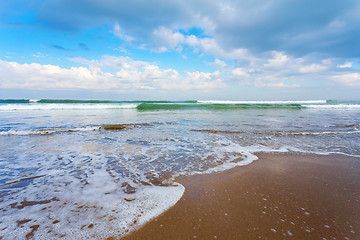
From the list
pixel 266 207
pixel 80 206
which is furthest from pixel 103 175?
pixel 266 207

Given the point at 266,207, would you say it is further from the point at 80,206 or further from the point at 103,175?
the point at 103,175

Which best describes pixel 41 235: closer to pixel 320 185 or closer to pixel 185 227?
pixel 185 227

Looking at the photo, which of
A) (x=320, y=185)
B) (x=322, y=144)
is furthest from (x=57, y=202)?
(x=322, y=144)

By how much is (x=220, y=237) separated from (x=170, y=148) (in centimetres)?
368

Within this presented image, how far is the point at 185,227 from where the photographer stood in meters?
2.01

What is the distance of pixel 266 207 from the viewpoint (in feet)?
7.73

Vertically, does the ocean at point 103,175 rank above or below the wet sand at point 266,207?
below

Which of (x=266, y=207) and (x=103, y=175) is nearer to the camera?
(x=266, y=207)

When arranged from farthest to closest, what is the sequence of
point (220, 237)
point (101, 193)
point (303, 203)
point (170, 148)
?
point (170, 148), point (101, 193), point (303, 203), point (220, 237)

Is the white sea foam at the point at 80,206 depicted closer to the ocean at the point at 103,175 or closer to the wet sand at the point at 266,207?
the ocean at the point at 103,175

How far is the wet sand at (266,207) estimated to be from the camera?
1.92 m

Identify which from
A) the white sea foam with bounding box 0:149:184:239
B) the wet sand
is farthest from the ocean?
Result: the wet sand

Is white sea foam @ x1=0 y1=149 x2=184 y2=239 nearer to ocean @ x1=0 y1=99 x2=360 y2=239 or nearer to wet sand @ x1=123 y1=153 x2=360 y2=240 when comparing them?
ocean @ x1=0 y1=99 x2=360 y2=239

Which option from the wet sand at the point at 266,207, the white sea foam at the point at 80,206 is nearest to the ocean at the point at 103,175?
the white sea foam at the point at 80,206
